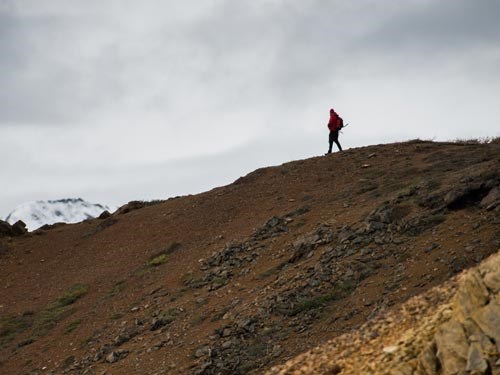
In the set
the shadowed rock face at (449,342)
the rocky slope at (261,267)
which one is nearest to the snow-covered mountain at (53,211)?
the rocky slope at (261,267)

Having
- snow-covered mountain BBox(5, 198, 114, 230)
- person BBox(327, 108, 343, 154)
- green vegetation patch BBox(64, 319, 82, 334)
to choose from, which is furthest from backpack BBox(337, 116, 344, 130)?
snow-covered mountain BBox(5, 198, 114, 230)

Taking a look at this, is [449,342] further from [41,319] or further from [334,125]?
[334,125]

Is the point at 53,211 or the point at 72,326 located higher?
the point at 53,211

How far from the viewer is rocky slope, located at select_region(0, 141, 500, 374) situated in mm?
14570

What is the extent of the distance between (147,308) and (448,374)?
12.1 metres

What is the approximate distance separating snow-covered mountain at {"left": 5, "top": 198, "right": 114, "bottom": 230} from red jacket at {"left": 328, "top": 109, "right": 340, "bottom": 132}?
141 meters

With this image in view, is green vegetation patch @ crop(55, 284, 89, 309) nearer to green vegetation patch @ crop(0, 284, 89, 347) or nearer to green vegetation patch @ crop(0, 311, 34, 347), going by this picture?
green vegetation patch @ crop(0, 284, 89, 347)

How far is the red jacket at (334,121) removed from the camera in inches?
1095

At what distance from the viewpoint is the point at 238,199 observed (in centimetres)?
2778

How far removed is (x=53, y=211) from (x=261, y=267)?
168 meters

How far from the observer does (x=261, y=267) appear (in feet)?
61.9

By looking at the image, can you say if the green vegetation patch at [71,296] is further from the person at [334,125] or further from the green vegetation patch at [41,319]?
the person at [334,125]

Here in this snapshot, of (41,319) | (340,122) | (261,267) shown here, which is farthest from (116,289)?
(340,122)

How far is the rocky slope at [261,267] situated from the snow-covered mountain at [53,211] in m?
140
